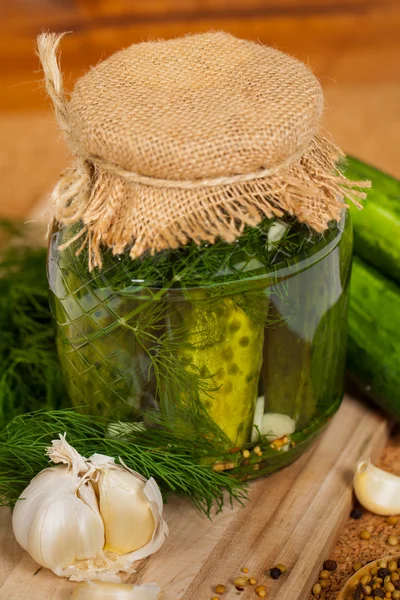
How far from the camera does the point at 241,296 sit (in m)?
1.11

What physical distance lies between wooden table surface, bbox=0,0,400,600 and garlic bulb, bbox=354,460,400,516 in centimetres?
98

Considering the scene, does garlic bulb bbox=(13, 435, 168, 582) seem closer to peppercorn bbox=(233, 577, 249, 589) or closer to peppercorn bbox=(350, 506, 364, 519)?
peppercorn bbox=(233, 577, 249, 589)

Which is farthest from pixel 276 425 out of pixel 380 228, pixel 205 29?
pixel 205 29

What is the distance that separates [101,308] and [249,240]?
22cm

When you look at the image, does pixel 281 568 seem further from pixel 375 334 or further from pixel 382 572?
pixel 375 334

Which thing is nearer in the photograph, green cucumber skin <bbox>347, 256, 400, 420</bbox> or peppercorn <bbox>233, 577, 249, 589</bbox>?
peppercorn <bbox>233, 577, 249, 589</bbox>

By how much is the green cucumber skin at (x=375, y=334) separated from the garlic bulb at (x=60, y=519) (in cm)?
54

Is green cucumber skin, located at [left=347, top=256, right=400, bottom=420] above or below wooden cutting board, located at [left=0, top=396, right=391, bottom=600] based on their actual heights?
above

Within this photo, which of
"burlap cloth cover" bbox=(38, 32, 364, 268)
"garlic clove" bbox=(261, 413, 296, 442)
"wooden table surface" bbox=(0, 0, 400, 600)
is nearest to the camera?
"burlap cloth cover" bbox=(38, 32, 364, 268)

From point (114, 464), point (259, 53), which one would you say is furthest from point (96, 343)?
point (259, 53)

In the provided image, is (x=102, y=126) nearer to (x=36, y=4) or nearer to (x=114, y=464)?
(x=114, y=464)

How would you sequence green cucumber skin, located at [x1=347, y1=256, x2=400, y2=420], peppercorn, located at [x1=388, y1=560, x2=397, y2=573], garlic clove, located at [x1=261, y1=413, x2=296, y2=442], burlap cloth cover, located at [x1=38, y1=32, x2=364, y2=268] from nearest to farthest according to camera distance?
burlap cloth cover, located at [x1=38, y1=32, x2=364, y2=268] < peppercorn, located at [x1=388, y1=560, x2=397, y2=573] < garlic clove, located at [x1=261, y1=413, x2=296, y2=442] < green cucumber skin, located at [x1=347, y1=256, x2=400, y2=420]

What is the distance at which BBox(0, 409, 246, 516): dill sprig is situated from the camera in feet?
3.90

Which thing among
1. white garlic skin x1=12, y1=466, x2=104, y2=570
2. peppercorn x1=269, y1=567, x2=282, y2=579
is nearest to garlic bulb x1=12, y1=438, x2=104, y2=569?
white garlic skin x1=12, y1=466, x2=104, y2=570
